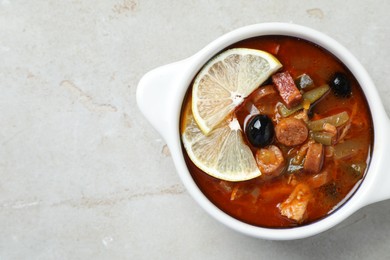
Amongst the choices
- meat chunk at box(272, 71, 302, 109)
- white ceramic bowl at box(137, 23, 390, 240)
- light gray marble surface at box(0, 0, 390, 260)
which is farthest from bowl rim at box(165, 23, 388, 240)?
light gray marble surface at box(0, 0, 390, 260)

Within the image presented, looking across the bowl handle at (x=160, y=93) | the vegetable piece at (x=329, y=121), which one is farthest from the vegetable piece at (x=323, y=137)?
the bowl handle at (x=160, y=93)

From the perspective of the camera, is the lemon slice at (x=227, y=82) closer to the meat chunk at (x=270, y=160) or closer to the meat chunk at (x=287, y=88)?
the meat chunk at (x=287, y=88)

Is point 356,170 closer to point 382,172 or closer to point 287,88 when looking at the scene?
point 382,172

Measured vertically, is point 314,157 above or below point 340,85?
below

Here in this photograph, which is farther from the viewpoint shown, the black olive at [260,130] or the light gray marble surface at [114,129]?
the light gray marble surface at [114,129]

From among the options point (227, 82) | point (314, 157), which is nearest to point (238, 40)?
point (227, 82)

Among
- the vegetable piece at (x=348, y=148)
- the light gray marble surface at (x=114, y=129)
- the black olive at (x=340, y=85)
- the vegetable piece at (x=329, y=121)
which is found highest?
the black olive at (x=340, y=85)

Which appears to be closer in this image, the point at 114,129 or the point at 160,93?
the point at 160,93
